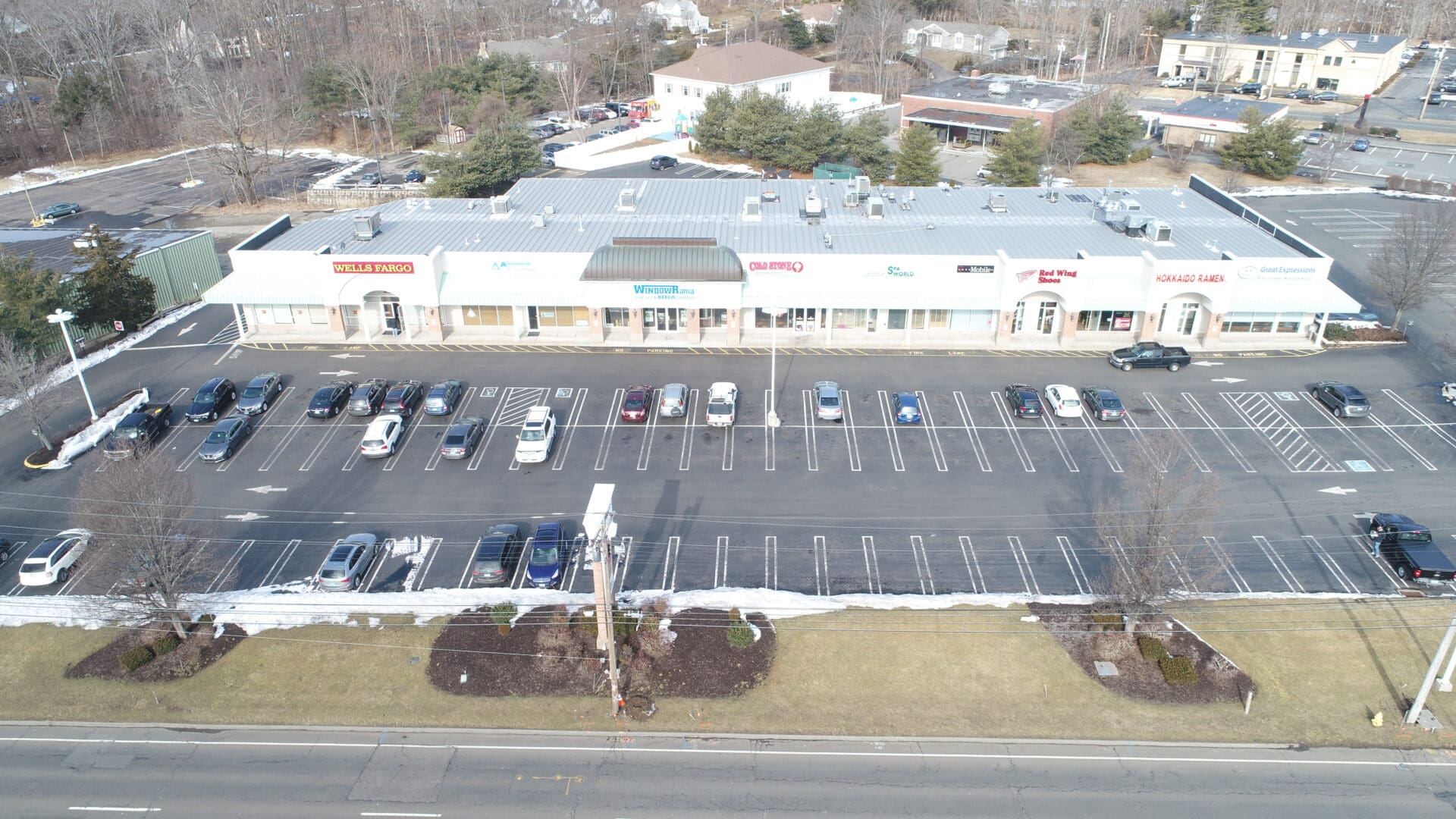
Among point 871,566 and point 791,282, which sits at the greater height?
point 791,282

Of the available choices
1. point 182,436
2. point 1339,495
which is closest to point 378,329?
point 182,436

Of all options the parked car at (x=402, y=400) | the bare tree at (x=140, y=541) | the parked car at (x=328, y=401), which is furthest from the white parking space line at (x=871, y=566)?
the parked car at (x=328, y=401)

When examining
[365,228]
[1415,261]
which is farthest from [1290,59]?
[365,228]

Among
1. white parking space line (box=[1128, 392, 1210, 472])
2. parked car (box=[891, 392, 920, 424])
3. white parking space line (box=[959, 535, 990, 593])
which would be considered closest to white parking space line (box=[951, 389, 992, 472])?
parked car (box=[891, 392, 920, 424])

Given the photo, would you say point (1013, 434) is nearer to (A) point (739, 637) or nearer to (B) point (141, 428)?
(A) point (739, 637)

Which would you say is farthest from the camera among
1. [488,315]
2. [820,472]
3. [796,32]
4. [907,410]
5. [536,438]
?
[796,32]

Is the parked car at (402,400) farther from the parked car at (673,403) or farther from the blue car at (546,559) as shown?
the blue car at (546,559)
